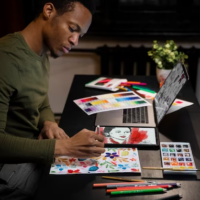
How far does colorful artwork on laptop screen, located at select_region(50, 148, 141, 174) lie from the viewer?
3.83ft

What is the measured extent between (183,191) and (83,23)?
76 centimetres

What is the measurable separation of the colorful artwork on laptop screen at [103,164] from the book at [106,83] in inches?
29.6

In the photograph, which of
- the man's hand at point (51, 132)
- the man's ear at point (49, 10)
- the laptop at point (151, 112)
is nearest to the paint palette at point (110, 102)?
the laptop at point (151, 112)

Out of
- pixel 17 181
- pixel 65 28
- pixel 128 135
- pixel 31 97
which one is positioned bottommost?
pixel 17 181

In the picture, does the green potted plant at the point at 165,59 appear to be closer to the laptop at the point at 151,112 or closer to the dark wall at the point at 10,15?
the laptop at the point at 151,112

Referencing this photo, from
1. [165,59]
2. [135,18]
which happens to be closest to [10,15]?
[135,18]

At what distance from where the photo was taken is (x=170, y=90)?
157 cm

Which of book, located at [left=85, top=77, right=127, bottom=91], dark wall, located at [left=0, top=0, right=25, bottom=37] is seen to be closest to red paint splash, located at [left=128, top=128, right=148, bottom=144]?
book, located at [left=85, top=77, right=127, bottom=91]

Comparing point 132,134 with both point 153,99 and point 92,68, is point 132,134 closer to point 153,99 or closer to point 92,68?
point 153,99

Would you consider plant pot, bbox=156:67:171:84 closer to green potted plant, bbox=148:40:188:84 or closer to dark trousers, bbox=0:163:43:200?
green potted plant, bbox=148:40:188:84

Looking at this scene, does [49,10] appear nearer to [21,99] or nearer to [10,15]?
[21,99]

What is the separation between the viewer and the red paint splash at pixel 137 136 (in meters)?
1.34

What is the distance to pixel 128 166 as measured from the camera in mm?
1189

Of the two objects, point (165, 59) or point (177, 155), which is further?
point (165, 59)
